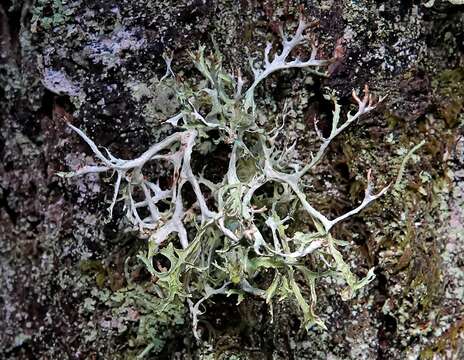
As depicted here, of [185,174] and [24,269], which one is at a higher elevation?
[185,174]

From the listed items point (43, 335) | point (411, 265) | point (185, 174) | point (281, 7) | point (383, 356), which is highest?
point (281, 7)

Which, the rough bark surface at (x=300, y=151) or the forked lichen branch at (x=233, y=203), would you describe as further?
the rough bark surface at (x=300, y=151)

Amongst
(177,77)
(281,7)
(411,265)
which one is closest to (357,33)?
(281,7)

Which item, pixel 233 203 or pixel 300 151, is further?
pixel 300 151

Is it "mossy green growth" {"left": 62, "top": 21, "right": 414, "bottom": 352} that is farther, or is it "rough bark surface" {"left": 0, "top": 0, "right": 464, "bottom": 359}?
"rough bark surface" {"left": 0, "top": 0, "right": 464, "bottom": 359}

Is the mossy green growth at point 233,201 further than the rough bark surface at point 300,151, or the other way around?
the rough bark surface at point 300,151

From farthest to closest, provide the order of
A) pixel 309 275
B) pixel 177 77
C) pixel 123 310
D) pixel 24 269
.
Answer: pixel 24 269 → pixel 123 310 → pixel 177 77 → pixel 309 275

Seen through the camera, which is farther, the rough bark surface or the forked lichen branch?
the rough bark surface

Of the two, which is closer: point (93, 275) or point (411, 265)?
point (411, 265)

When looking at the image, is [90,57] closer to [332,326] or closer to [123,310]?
[123,310]

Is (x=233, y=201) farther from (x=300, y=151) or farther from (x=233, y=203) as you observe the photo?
(x=300, y=151)

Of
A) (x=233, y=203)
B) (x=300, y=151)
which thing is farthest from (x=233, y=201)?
(x=300, y=151)
